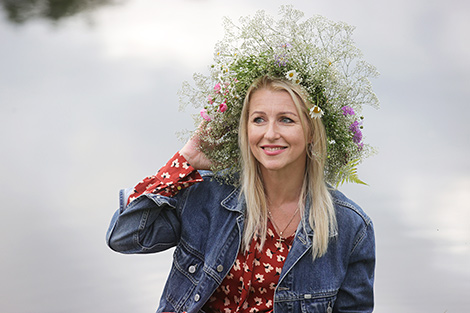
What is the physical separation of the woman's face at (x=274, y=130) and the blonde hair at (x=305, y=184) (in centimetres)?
4

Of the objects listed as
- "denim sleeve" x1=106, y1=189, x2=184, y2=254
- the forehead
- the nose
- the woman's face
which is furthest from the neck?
"denim sleeve" x1=106, y1=189, x2=184, y2=254

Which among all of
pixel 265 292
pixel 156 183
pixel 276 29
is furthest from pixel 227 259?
pixel 276 29

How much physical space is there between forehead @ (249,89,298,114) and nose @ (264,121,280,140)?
8cm

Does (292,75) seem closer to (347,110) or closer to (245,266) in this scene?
(347,110)

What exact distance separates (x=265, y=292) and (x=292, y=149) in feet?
2.50

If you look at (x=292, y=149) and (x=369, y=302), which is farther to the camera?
(x=369, y=302)

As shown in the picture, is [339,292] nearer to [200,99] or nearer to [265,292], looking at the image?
[265,292]

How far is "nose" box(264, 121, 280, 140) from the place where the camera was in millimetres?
3146

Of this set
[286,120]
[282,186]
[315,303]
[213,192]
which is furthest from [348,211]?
[213,192]

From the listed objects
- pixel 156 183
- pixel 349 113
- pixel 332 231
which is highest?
pixel 349 113

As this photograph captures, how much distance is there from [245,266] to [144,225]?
0.56 meters

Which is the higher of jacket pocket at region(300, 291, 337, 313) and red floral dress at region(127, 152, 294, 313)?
red floral dress at region(127, 152, 294, 313)

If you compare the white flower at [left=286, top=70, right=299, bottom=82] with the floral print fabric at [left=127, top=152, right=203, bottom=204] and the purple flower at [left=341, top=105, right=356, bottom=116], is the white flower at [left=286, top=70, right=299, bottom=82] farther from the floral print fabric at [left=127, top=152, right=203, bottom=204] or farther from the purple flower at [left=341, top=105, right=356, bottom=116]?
the floral print fabric at [left=127, top=152, right=203, bottom=204]

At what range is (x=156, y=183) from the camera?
3314 millimetres
